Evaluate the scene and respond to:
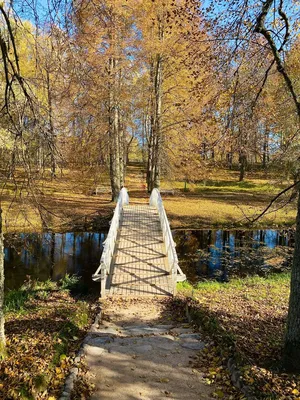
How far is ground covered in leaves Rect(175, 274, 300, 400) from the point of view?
3.82 meters

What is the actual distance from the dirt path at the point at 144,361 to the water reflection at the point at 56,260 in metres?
4.46

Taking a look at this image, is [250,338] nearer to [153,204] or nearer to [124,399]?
[124,399]

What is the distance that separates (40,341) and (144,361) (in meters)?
1.36

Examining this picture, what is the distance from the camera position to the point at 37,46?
13.4 ft

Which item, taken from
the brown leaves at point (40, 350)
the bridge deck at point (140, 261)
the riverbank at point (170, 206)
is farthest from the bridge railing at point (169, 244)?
the riverbank at point (170, 206)

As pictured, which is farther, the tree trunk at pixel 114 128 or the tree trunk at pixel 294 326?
the tree trunk at pixel 114 128

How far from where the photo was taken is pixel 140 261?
10039 mm

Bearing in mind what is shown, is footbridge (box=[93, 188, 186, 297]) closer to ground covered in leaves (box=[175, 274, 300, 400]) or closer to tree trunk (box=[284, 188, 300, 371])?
ground covered in leaves (box=[175, 274, 300, 400])

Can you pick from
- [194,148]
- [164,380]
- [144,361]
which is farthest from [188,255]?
[164,380]

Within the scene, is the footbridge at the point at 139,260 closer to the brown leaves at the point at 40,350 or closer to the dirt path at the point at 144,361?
the brown leaves at the point at 40,350

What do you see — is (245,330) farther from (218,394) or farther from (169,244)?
(169,244)

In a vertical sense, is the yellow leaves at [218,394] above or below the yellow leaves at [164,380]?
above

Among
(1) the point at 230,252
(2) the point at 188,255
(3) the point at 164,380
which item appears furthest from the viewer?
(1) the point at 230,252

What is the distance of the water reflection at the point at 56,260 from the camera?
35.6 feet
